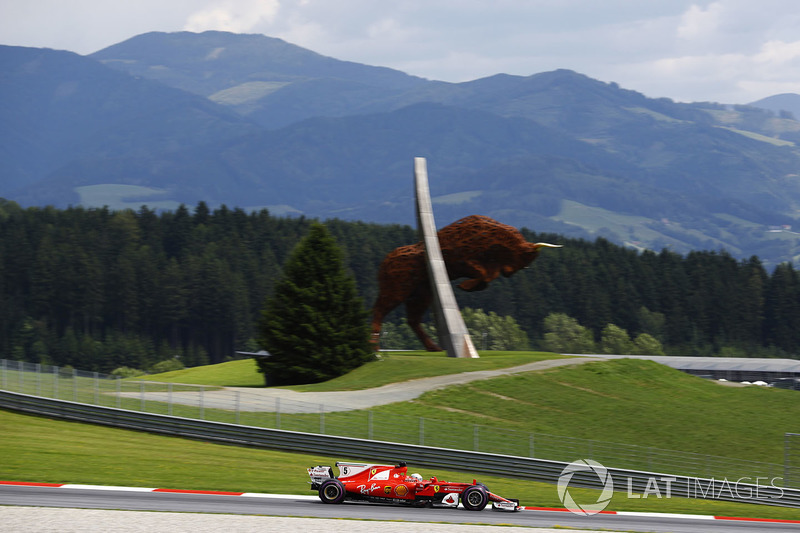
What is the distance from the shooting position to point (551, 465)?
120ft

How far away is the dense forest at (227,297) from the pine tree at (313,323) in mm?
106558

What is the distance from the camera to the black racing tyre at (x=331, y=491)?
26.4 m

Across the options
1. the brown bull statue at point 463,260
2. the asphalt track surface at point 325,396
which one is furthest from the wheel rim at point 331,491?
the brown bull statue at point 463,260

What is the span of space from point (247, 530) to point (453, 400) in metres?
23.7

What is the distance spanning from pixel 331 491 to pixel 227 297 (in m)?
144

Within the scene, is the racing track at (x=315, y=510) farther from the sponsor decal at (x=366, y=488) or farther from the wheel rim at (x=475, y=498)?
the sponsor decal at (x=366, y=488)

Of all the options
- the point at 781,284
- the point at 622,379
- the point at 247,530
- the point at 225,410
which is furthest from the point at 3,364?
the point at 781,284

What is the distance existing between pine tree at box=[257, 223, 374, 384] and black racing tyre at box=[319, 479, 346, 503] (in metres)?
24.2

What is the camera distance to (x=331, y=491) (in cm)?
2650

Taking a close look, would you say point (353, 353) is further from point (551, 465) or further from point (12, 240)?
point (12, 240)

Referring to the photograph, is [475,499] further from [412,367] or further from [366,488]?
[412,367]

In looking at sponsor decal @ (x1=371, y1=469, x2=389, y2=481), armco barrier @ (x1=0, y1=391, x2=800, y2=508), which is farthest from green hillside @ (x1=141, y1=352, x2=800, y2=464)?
sponsor decal @ (x1=371, y1=469, x2=389, y2=481)

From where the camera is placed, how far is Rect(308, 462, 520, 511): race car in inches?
1040

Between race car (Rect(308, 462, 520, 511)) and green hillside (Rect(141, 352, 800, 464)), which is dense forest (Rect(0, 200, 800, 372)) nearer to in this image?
green hillside (Rect(141, 352, 800, 464))
